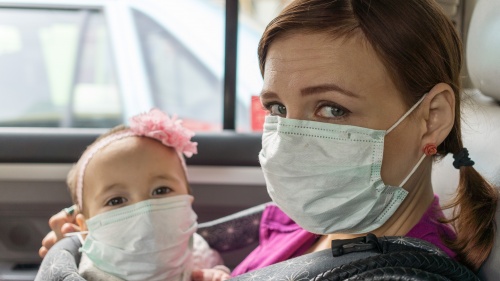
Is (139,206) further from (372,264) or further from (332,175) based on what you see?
(372,264)

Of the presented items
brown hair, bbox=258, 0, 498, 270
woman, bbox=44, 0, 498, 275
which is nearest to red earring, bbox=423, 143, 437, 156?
woman, bbox=44, 0, 498, 275

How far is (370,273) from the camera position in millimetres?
1182

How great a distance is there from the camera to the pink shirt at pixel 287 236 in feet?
4.61

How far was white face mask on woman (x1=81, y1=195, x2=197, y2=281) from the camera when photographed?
67.3 inches

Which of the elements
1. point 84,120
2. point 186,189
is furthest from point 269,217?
point 84,120

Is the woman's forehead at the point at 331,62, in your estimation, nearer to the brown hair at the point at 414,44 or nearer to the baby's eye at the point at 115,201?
the brown hair at the point at 414,44

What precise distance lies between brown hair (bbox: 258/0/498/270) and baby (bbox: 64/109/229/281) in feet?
1.97

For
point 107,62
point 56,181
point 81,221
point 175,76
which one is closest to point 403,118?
point 81,221

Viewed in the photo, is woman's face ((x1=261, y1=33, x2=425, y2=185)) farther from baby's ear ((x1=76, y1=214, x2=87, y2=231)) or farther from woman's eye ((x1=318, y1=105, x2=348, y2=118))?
baby's ear ((x1=76, y1=214, x2=87, y2=231))

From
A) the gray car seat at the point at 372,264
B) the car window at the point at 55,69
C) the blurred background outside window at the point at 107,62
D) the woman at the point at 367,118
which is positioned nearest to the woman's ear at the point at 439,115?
the woman at the point at 367,118

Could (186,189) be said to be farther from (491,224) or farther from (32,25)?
(32,25)

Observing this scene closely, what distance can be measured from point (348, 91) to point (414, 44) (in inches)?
6.4

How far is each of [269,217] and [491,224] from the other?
70 cm

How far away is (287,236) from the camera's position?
1.78m
